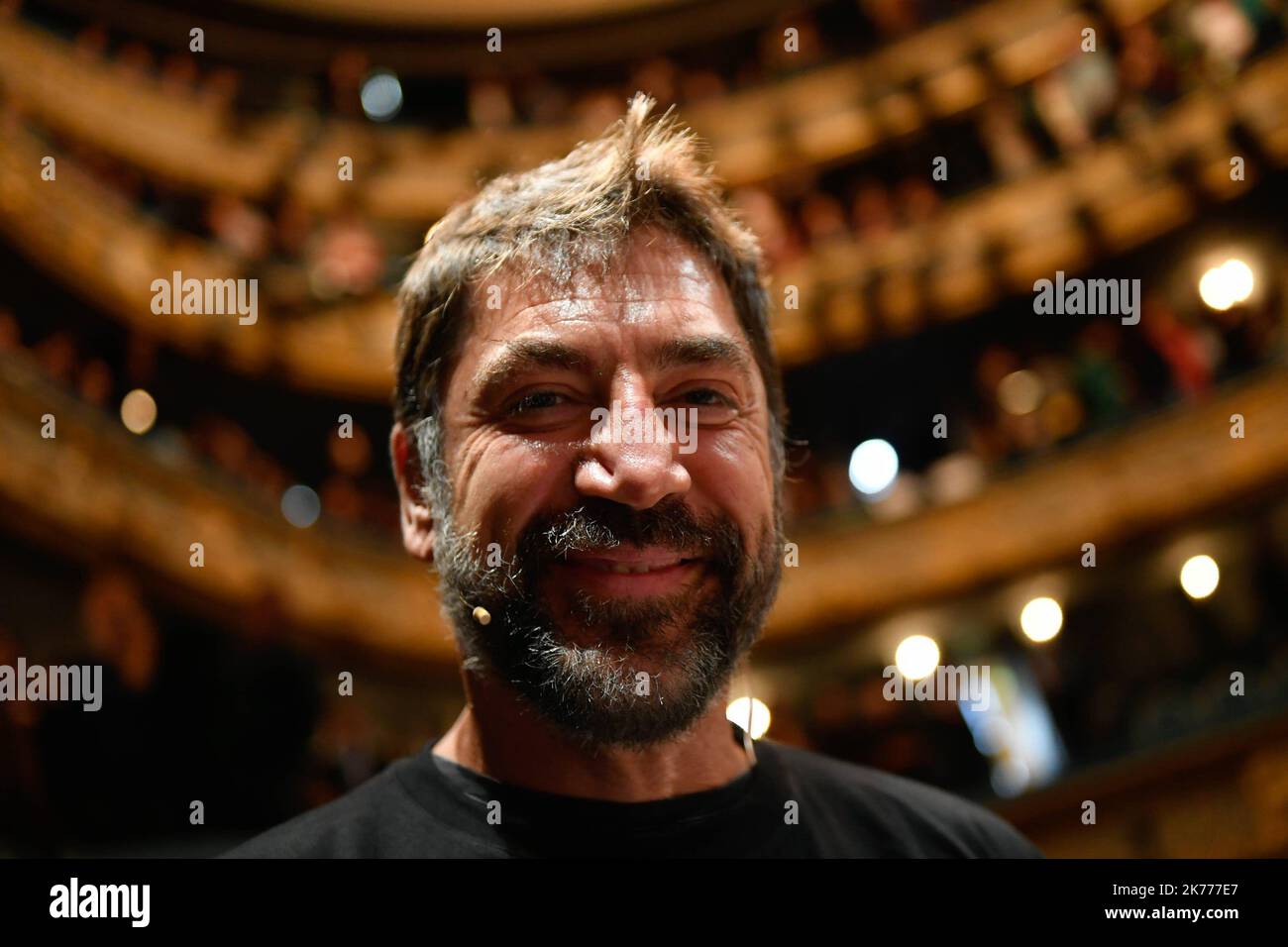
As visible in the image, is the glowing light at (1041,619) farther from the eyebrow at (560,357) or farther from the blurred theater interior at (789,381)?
the eyebrow at (560,357)

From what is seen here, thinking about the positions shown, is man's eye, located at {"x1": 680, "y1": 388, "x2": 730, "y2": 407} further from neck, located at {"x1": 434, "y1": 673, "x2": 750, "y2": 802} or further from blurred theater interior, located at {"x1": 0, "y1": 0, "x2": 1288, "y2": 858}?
blurred theater interior, located at {"x1": 0, "y1": 0, "x2": 1288, "y2": 858}

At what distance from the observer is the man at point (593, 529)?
1729 millimetres

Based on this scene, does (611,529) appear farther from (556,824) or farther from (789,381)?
(789,381)

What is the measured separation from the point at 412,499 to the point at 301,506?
5.72 metres

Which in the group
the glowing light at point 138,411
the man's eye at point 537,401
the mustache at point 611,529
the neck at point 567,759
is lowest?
the neck at point 567,759

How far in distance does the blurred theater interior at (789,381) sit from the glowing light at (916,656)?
0.18 ft

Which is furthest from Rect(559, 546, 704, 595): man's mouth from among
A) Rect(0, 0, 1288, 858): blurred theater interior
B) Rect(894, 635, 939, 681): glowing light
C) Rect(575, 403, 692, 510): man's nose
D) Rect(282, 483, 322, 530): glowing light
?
Rect(894, 635, 939, 681): glowing light

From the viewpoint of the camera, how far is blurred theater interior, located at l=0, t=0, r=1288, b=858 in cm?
525

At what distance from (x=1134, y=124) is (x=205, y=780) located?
8.84 metres

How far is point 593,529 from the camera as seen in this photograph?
5.62 ft

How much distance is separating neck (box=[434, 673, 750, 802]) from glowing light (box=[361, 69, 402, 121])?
6.17 metres

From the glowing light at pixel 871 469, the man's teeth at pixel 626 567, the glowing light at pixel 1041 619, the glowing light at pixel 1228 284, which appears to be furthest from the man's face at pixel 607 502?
the glowing light at pixel 1228 284
